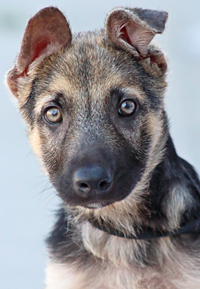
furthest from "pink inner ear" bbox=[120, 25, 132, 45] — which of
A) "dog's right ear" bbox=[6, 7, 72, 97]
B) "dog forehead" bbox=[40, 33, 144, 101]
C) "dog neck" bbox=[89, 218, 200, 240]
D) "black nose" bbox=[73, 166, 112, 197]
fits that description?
"dog neck" bbox=[89, 218, 200, 240]

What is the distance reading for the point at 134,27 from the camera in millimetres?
3424

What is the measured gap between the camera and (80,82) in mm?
3355

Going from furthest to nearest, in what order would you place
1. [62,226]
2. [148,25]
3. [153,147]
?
1. [62,226]
2. [153,147]
3. [148,25]

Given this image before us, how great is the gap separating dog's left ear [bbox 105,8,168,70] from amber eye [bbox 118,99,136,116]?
0.47m

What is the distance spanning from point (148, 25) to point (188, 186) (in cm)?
143

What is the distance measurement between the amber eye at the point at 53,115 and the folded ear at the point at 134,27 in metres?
0.79

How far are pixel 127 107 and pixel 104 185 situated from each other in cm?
75

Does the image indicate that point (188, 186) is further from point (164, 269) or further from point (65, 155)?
point (65, 155)

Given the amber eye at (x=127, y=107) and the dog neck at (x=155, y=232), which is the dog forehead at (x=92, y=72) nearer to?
the amber eye at (x=127, y=107)

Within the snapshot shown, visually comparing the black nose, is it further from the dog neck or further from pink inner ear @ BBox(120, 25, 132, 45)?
pink inner ear @ BBox(120, 25, 132, 45)

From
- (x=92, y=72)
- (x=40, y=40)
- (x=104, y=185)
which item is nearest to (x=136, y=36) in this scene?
(x=92, y=72)

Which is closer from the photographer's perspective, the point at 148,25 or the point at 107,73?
the point at 148,25

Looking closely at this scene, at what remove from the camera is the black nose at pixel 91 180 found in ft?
9.50

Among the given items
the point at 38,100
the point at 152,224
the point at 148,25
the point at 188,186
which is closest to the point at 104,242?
the point at 152,224
